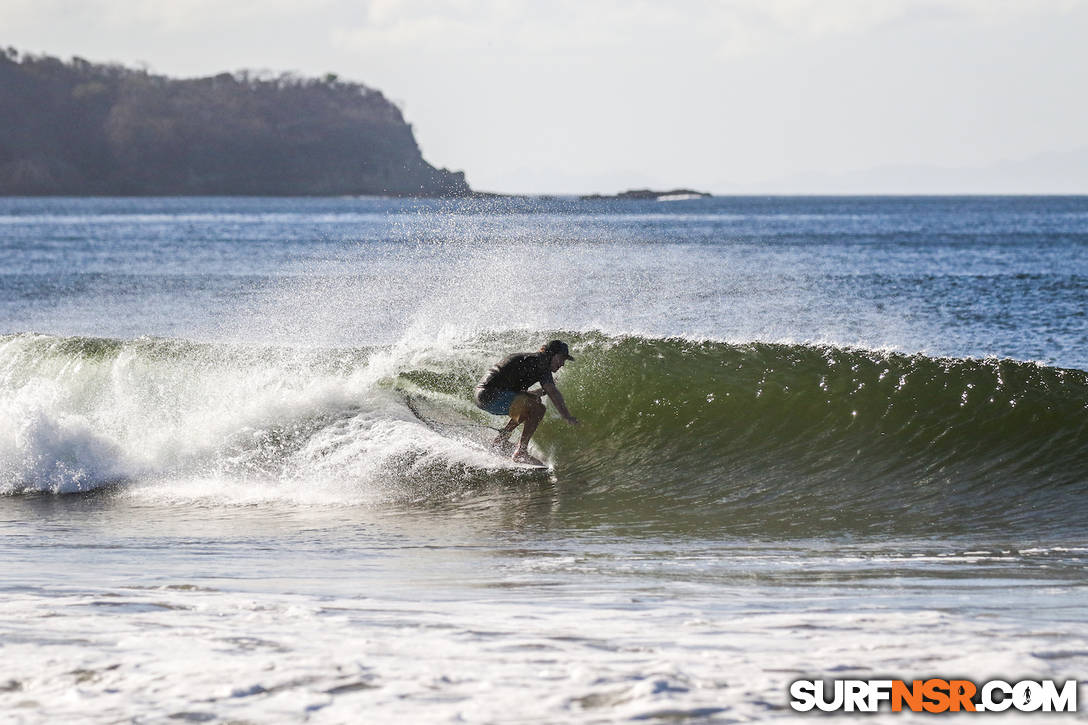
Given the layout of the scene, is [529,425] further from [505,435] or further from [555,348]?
[555,348]

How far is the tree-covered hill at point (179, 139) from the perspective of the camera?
176 metres

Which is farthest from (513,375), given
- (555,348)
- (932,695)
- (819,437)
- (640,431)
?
(932,695)

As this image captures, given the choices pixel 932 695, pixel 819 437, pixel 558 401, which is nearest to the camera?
pixel 932 695

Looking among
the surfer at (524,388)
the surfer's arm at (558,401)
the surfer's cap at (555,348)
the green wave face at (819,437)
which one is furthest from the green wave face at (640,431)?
the surfer's cap at (555,348)

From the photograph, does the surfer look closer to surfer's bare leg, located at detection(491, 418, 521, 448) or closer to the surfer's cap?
the surfer's cap

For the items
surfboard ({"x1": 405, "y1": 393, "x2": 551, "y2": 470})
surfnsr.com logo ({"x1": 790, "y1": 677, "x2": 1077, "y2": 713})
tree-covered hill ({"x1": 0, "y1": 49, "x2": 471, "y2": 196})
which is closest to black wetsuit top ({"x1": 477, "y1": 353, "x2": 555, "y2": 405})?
surfboard ({"x1": 405, "y1": 393, "x2": 551, "y2": 470})

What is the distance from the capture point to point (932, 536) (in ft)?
27.3

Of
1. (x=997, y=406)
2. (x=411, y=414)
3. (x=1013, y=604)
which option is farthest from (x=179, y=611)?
(x=997, y=406)

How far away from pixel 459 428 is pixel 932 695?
8.41 meters

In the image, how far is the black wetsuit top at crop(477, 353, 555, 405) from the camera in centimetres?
1088

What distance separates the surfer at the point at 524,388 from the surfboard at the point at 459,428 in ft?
0.65

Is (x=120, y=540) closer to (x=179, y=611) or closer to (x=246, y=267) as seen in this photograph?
(x=179, y=611)

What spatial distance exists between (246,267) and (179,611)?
4034 cm

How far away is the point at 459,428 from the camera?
1248 centimetres
